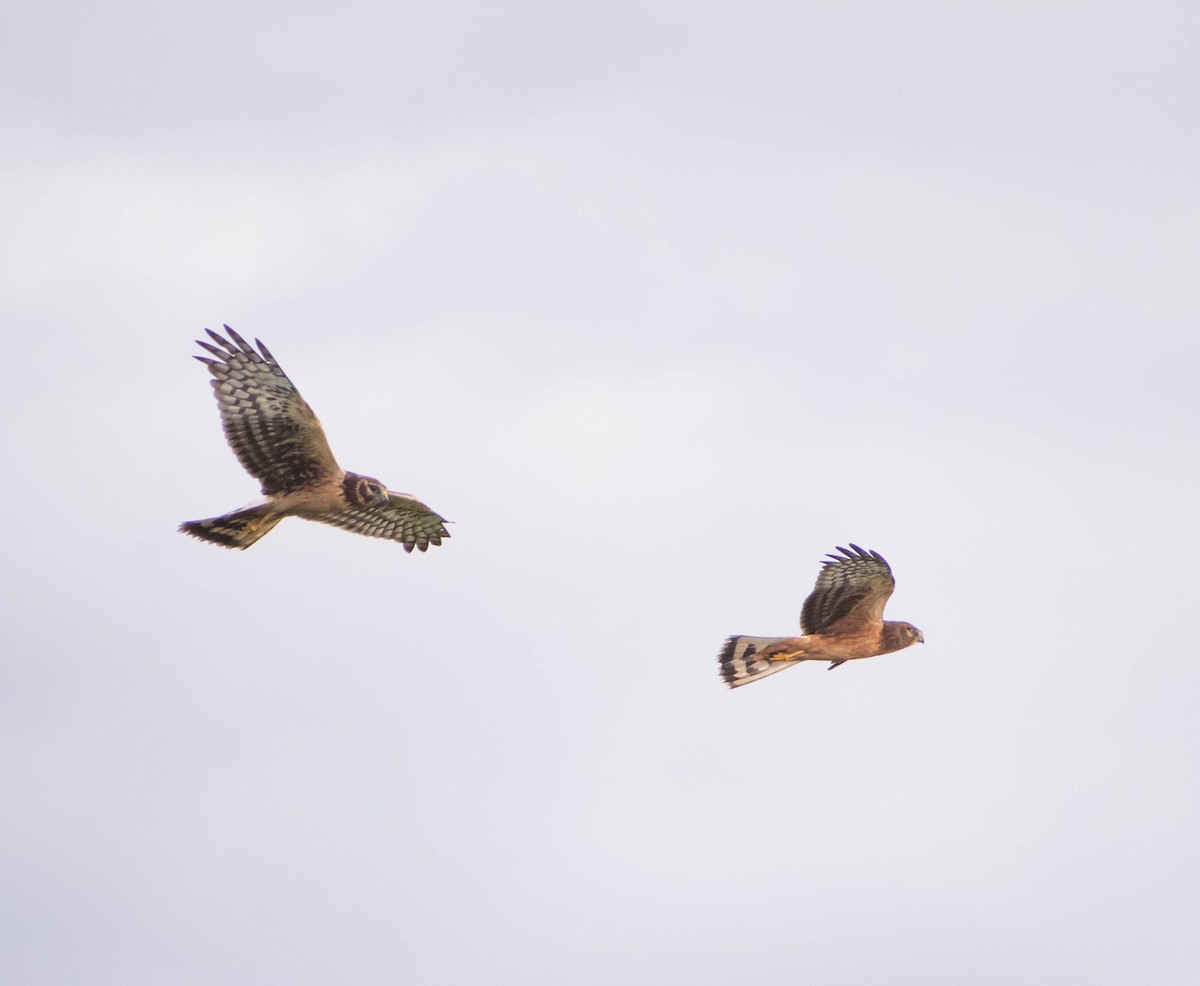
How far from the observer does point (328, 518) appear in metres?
28.5

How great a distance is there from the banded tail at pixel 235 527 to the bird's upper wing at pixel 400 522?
177 cm

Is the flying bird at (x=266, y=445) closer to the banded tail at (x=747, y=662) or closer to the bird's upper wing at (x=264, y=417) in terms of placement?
the bird's upper wing at (x=264, y=417)

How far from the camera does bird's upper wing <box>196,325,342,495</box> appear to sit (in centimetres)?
2673

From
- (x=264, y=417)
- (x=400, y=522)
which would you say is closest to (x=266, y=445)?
(x=264, y=417)

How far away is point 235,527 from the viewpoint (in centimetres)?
2656

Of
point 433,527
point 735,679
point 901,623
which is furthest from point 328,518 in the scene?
point 901,623

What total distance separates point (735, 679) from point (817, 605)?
4.71 ft

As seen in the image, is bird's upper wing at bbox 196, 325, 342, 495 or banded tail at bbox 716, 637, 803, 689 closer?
bird's upper wing at bbox 196, 325, 342, 495

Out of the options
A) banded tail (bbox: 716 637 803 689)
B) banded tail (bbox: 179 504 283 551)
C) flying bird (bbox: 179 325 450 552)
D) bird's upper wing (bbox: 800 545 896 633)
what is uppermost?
bird's upper wing (bbox: 800 545 896 633)

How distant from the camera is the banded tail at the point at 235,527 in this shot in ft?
86.6

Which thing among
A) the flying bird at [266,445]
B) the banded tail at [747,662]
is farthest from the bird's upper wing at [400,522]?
the banded tail at [747,662]

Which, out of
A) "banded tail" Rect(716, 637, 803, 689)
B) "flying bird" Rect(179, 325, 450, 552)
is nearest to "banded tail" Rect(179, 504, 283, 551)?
"flying bird" Rect(179, 325, 450, 552)

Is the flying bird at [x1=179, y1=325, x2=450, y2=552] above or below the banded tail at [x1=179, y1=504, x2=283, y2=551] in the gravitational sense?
above

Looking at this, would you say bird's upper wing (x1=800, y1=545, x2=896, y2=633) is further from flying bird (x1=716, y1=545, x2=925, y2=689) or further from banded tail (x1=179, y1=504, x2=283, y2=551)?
banded tail (x1=179, y1=504, x2=283, y2=551)
